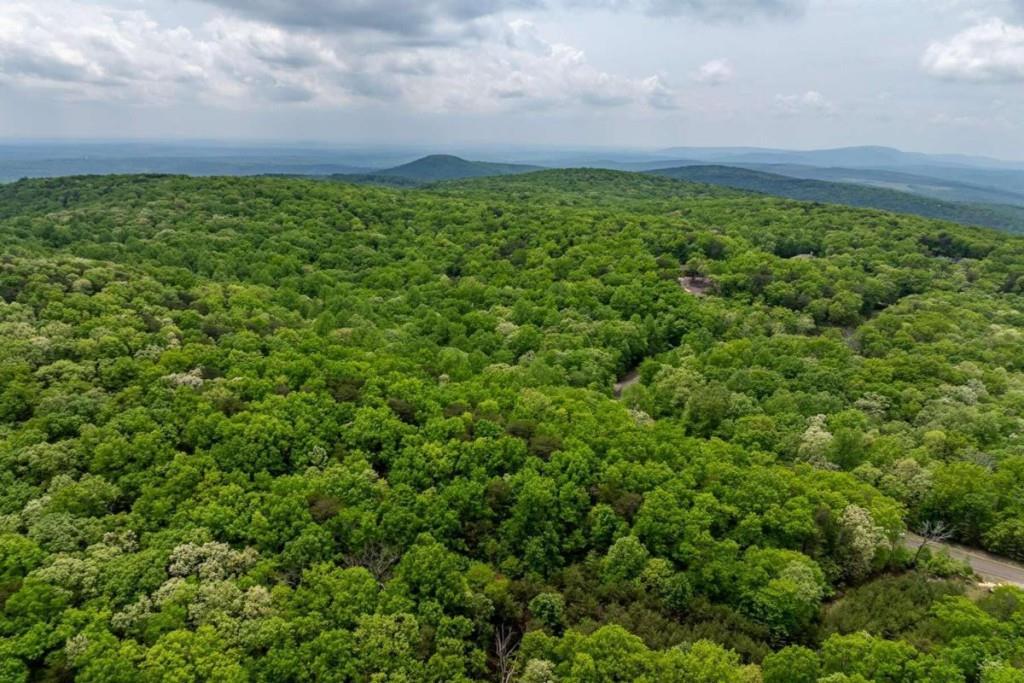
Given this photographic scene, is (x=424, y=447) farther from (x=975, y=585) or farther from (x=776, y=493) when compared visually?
(x=975, y=585)

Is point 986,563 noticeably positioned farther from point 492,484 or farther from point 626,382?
point 626,382

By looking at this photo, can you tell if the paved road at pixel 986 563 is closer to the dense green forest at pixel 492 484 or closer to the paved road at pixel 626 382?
the dense green forest at pixel 492 484

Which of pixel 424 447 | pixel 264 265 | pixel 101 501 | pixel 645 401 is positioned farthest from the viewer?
pixel 264 265

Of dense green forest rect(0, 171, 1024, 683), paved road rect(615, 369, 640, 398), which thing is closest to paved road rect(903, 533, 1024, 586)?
dense green forest rect(0, 171, 1024, 683)

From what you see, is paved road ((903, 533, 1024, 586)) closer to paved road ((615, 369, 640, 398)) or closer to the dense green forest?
the dense green forest

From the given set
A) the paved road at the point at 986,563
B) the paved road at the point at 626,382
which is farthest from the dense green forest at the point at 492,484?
the paved road at the point at 626,382

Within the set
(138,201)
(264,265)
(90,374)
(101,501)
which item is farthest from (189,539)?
(138,201)
